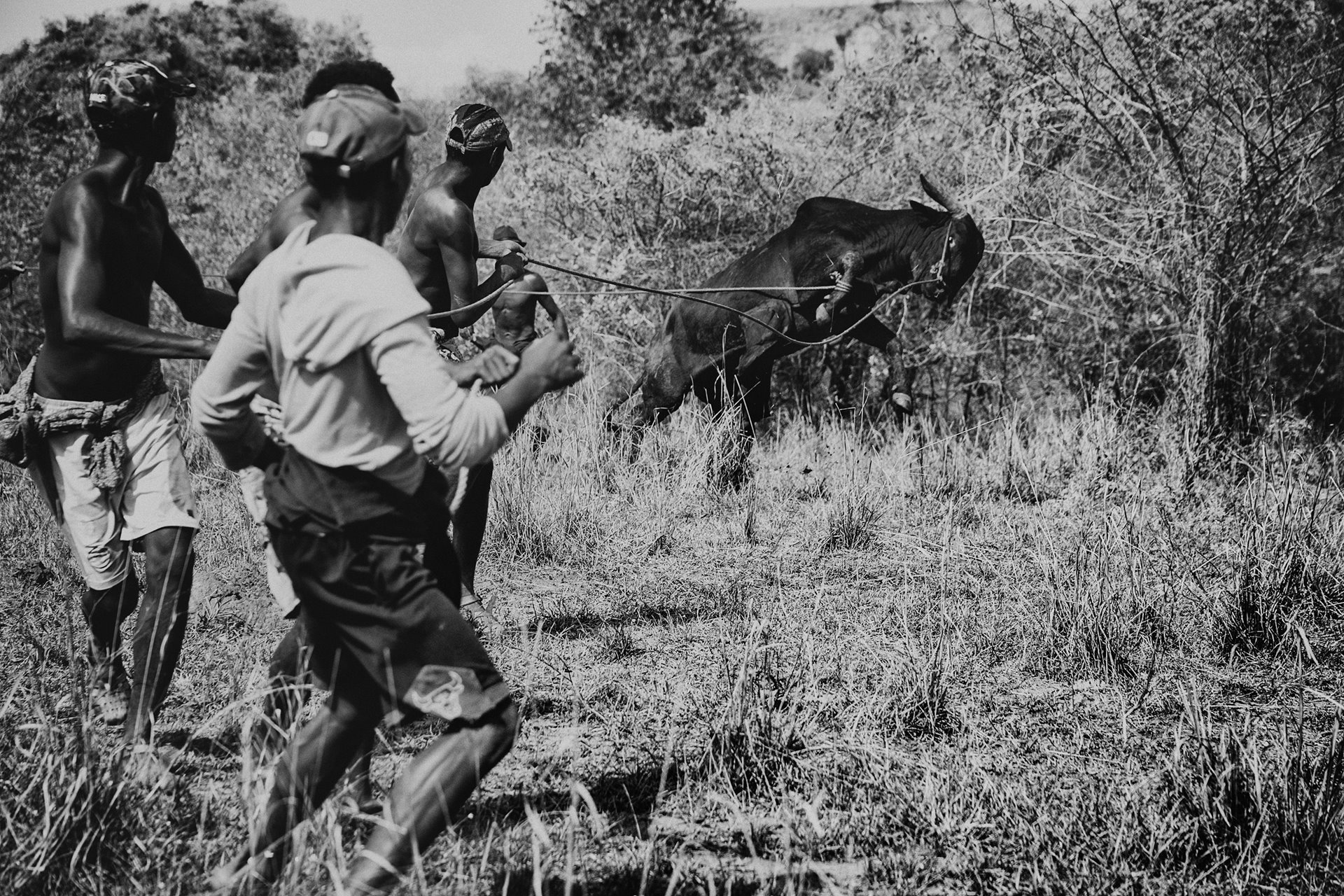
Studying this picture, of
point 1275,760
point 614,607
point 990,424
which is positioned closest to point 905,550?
point 614,607

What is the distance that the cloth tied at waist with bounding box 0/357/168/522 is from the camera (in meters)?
3.25

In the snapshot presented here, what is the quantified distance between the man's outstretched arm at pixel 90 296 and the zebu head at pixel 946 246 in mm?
5792

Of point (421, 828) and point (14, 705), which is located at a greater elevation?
point (421, 828)

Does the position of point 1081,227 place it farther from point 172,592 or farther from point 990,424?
point 172,592

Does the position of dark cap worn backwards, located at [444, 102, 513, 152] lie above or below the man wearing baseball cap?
above

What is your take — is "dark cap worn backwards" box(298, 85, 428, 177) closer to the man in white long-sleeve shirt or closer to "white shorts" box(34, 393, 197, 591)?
the man in white long-sleeve shirt

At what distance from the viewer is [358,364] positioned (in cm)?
206

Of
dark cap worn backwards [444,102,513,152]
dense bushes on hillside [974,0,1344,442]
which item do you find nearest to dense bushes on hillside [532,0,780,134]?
dense bushes on hillside [974,0,1344,442]

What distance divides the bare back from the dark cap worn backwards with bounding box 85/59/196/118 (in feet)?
0.61

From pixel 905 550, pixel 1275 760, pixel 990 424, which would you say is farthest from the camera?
pixel 990 424

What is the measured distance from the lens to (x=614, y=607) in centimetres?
511

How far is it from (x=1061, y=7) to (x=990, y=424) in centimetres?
308

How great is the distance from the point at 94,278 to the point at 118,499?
623 mm

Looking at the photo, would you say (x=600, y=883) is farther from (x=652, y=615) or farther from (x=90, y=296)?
→ (x=652, y=615)
